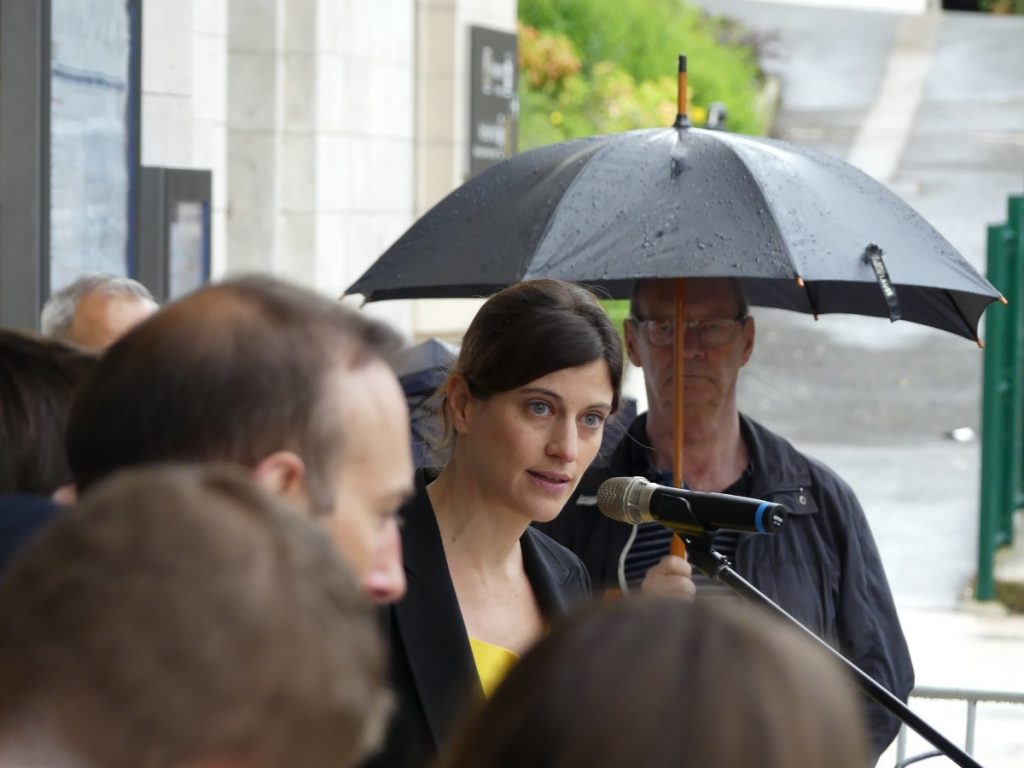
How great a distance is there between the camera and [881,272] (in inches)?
165

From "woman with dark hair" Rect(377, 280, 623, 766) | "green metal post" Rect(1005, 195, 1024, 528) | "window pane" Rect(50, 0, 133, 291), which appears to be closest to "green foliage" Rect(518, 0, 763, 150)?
"green metal post" Rect(1005, 195, 1024, 528)

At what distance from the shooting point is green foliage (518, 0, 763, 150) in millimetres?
21109

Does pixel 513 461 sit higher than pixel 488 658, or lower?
higher

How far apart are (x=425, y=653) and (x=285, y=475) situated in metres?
1.30

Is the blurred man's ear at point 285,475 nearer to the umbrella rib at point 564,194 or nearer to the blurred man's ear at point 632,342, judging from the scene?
the umbrella rib at point 564,194

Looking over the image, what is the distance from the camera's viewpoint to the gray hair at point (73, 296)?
5.12 m

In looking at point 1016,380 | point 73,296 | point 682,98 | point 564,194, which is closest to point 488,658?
point 564,194

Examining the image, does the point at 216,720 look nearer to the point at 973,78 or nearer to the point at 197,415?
the point at 197,415

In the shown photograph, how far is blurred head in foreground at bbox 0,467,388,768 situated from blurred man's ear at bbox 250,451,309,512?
1.38ft

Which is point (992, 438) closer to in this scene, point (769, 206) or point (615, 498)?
point (769, 206)

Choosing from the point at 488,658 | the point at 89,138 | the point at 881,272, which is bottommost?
the point at 488,658

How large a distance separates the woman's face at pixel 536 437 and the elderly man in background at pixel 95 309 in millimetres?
1685

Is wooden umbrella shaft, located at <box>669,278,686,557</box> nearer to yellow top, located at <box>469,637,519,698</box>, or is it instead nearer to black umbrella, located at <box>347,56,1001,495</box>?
black umbrella, located at <box>347,56,1001,495</box>

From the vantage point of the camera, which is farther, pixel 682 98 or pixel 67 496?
pixel 682 98
